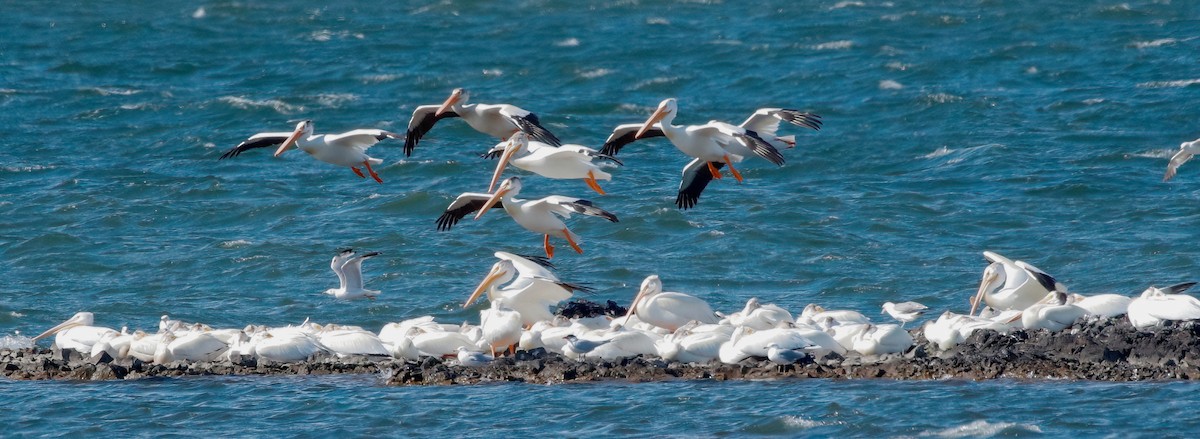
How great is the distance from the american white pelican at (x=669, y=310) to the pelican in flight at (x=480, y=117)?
1.86 m

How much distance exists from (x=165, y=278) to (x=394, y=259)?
2.85 meters

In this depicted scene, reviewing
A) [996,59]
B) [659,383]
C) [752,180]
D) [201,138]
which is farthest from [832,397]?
[996,59]

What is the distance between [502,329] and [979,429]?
400 cm

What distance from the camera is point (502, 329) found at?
12.2 metres

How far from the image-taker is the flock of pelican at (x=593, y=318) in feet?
39.5

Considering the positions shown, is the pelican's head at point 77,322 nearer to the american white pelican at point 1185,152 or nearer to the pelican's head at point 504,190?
the pelican's head at point 504,190

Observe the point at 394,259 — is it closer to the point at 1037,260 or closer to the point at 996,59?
the point at 1037,260

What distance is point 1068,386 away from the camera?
10.9m

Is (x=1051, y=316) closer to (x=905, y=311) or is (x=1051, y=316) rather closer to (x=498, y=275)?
(x=905, y=311)

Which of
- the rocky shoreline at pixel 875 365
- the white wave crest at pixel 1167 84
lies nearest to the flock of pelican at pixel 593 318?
the rocky shoreline at pixel 875 365

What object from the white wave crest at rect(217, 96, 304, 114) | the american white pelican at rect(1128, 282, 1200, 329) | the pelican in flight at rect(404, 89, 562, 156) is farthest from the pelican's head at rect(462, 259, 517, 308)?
the white wave crest at rect(217, 96, 304, 114)

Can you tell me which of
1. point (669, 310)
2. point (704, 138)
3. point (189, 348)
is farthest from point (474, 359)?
point (704, 138)

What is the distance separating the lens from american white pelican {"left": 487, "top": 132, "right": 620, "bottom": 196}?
13367 millimetres

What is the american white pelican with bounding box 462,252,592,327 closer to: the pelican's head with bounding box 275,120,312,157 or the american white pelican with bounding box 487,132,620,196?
the american white pelican with bounding box 487,132,620,196
